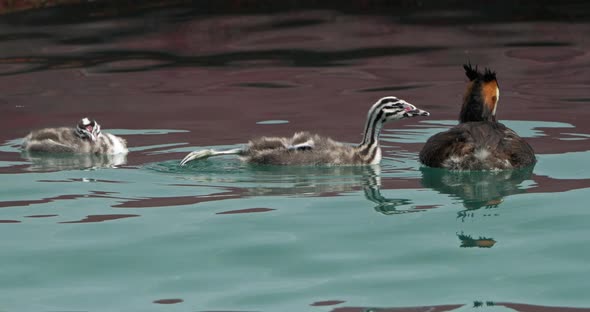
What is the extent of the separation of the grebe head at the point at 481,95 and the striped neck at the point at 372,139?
0.90 metres

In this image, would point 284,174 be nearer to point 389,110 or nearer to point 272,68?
point 389,110

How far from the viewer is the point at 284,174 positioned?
12336 mm

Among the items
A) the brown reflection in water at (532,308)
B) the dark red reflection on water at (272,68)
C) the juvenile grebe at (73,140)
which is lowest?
the brown reflection in water at (532,308)

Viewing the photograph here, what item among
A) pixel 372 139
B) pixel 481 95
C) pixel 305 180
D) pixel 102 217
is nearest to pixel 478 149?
pixel 481 95

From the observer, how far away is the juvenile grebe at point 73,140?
45.4 feet

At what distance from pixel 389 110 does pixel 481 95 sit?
3.04 ft

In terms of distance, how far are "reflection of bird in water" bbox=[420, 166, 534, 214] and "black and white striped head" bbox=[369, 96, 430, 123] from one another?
835mm

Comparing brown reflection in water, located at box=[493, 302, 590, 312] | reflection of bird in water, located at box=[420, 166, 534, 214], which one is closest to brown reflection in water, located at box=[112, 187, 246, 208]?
reflection of bird in water, located at box=[420, 166, 534, 214]

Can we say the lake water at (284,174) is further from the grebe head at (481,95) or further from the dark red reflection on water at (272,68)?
the grebe head at (481,95)

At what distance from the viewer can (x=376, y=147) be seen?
42.0ft

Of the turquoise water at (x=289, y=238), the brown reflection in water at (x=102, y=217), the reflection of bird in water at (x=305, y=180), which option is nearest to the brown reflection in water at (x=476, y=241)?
the turquoise water at (x=289, y=238)

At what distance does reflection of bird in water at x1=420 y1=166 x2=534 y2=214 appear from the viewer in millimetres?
10873

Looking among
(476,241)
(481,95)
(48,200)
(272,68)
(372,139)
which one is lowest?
(476,241)

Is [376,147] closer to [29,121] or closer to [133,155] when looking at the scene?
[133,155]
